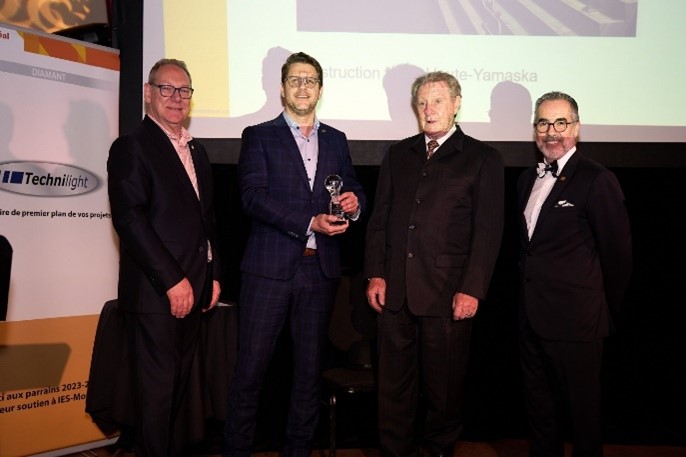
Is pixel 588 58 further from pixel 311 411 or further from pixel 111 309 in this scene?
pixel 111 309

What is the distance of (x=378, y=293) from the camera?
281 centimetres

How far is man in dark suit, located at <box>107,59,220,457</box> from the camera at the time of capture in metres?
2.49

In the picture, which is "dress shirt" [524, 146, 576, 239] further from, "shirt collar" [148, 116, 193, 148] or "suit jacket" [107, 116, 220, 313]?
"shirt collar" [148, 116, 193, 148]

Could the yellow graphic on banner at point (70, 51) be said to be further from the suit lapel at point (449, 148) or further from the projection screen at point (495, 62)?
the suit lapel at point (449, 148)

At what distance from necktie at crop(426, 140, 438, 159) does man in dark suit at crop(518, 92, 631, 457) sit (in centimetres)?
47

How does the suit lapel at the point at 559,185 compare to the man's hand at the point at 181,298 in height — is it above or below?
above

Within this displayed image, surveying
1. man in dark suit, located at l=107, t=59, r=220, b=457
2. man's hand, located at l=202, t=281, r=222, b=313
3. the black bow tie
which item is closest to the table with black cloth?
man's hand, located at l=202, t=281, r=222, b=313

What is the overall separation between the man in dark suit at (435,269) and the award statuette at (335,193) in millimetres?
298

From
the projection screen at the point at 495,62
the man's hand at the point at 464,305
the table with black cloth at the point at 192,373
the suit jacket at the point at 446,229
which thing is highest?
the projection screen at the point at 495,62

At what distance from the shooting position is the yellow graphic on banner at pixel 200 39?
11.2 ft

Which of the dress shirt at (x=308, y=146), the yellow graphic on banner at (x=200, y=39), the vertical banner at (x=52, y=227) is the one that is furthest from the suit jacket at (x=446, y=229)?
the vertical banner at (x=52, y=227)

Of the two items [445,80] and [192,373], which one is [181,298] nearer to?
[192,373]

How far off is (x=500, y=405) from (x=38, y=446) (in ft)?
8.65

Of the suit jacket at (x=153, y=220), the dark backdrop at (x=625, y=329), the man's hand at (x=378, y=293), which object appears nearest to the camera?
the suit jacket at (x=153, y=220)
